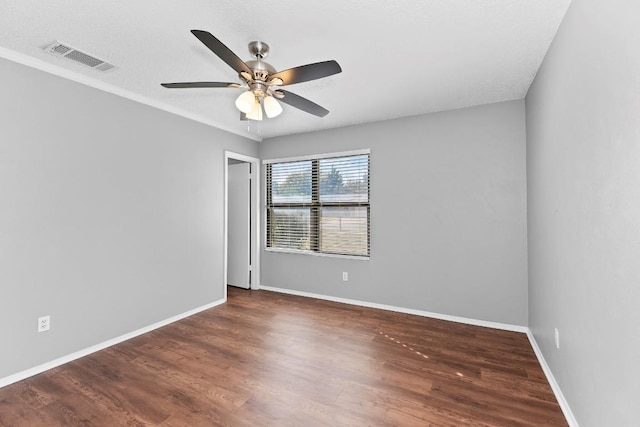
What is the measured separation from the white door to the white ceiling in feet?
6.40

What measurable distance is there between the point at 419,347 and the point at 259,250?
9.60 feet

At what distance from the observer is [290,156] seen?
15.3 feet

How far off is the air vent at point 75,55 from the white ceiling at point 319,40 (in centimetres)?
6

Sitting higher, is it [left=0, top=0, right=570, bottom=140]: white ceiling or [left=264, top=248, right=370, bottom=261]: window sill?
[left=0, top=0, right=570, bottom=140]: white ceiling

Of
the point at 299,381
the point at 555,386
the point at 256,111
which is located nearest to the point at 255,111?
the point at 256,111

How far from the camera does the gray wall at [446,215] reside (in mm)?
3232

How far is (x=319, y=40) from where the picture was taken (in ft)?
6.93

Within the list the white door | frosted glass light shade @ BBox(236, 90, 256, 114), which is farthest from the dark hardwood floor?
frosted glass light shade @ BBox(236, 90, 256, 114)

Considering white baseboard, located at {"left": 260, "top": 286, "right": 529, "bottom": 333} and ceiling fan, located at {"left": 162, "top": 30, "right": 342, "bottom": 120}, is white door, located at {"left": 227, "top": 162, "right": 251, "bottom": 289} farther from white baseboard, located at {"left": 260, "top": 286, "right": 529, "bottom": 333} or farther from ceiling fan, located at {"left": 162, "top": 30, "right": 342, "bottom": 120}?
ceiling fan, located at {"left": 162, "top": 30, "right": 342, "bottom": 120}

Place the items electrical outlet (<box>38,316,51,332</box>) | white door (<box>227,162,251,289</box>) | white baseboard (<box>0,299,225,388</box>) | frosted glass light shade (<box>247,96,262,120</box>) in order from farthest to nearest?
1. white door (<box>227,162,251,289</box>)
2. electrical outlet (<box>38,316,51,332</box>)
3. white baseboard (<box>0,299,225,388</box>)
4. frosted glass light shade (<box>247,96,262,120</box>)

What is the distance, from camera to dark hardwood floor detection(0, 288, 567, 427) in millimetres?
1883

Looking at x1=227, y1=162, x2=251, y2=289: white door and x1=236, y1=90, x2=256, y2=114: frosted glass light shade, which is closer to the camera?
x1=236, y1=90, x2=256, y2=114: frosted glass light shade

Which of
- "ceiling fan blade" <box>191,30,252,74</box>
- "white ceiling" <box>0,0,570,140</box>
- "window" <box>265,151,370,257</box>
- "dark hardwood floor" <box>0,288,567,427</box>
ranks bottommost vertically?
"dark hardwood floor" <box>0,288,567,427</box>

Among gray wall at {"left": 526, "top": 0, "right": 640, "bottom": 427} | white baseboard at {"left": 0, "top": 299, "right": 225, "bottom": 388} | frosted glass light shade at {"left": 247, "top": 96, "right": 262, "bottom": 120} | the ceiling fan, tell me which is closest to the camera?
gray wall at {"left": 526, "top": 0, "right": 640, "bottom": 427}
